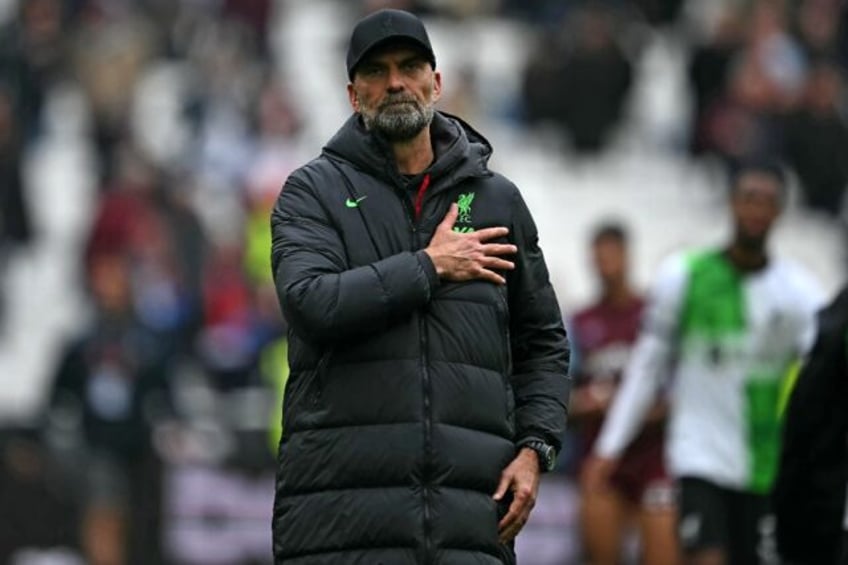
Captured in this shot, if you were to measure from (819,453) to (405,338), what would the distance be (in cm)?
171

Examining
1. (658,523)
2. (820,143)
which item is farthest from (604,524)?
(820,143)

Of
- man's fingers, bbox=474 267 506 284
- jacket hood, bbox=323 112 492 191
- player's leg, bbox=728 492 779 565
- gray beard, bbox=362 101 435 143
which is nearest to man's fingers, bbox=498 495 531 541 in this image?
man's fingers, bbox=474 267 506 284

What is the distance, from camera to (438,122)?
7.92 m

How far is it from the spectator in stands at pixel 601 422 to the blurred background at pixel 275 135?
548 centimetres

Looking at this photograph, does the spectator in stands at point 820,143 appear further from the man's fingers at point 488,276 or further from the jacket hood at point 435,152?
the man's fingers at point 488,276

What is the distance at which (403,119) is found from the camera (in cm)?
771

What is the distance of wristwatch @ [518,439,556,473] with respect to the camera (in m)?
7.77

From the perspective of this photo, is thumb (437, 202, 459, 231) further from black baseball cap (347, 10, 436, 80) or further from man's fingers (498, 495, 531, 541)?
man's fingers (498, 495, 531, 541)

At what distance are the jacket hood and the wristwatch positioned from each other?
77 cm

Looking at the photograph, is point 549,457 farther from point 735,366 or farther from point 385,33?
point 735,366

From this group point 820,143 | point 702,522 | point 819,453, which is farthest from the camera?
point 820,143

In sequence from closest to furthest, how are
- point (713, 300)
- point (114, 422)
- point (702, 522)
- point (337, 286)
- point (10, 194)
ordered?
1. point (337, 286)
2. point (702, 522)
3. point (713, 300)
4. point (114, 422)
5. point (10, 194)

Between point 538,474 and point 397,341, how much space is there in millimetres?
570

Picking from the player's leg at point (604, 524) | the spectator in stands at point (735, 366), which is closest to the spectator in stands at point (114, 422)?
the player's leg at point (604, 524)
